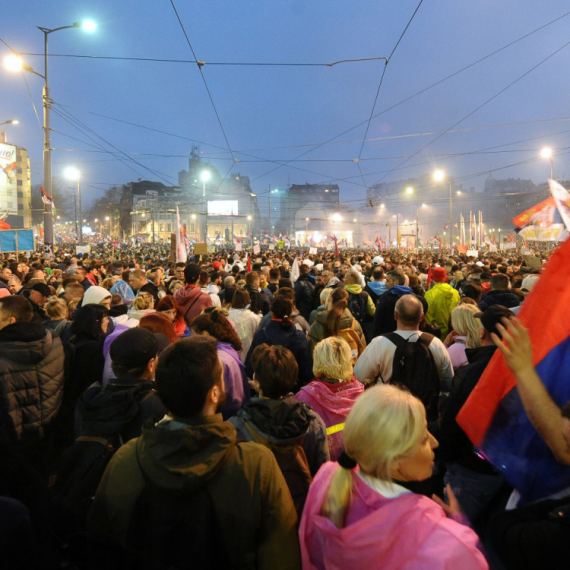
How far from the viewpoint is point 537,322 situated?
1.98 m

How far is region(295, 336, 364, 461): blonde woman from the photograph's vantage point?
3350mm

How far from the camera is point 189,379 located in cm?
191

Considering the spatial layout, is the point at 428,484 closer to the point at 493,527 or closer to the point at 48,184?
the point at 493,527

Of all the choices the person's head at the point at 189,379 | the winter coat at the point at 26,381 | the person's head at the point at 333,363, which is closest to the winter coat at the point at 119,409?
the person's head at the point at 189,379

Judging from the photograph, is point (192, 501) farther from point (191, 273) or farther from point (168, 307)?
point (191, 273)

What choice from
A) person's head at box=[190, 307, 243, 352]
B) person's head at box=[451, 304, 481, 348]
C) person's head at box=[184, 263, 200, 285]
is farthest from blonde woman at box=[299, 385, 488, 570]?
person's head at box=[184, 263, 200, 285]

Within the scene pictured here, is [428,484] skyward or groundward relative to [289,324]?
groundward

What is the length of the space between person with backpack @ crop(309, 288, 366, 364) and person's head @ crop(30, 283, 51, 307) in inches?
181

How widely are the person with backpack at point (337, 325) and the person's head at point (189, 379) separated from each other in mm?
3186

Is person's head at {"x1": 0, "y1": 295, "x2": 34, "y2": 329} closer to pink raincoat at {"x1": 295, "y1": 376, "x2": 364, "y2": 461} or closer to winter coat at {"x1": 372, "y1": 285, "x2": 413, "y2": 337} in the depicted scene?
pink raincoat at {"x1": 295, "y1": 376, "x2": 364, "y2": 461}

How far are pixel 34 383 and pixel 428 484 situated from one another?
3.14m

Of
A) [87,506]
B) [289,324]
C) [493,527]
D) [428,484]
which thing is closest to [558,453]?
[493,527]

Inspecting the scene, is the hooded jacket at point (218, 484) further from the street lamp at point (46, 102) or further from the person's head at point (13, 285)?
the street lamp at point (46, 102)

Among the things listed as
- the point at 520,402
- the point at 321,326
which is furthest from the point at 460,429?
the point at 321,326
